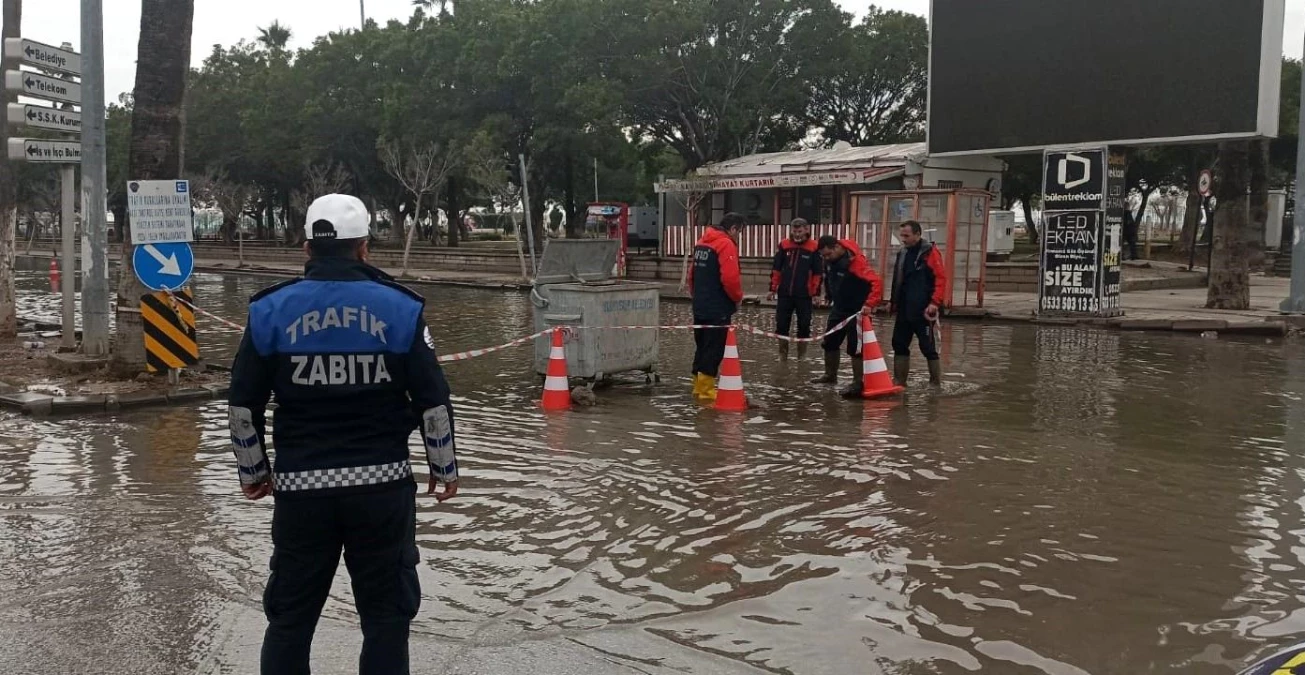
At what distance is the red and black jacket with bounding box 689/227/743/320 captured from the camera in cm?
1014

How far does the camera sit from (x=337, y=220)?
3379 mm

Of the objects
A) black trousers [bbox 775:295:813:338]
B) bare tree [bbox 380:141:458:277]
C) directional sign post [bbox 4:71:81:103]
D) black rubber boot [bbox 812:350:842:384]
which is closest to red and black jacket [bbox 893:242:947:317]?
black rubber boot [bbox 812:350:842:384]

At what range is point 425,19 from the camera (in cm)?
4412

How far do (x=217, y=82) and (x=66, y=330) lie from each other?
44.5m

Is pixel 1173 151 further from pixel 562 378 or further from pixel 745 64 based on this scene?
pixel 562 378

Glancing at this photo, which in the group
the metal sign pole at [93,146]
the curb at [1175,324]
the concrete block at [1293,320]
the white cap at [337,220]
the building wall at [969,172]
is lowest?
the curb at [1175,324]

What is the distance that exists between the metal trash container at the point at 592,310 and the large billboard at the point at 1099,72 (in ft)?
37.3

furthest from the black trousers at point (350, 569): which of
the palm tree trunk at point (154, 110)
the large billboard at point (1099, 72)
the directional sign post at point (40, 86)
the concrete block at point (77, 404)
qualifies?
the large billboard at point (1099, 72)

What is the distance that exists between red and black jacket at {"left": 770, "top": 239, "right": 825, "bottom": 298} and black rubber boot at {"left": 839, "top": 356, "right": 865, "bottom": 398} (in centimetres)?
208

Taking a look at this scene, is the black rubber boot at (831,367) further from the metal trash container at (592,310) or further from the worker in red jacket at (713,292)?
the metal trash container at (592,310)

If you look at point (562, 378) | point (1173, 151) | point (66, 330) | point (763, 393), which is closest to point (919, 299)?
point (763, 393)

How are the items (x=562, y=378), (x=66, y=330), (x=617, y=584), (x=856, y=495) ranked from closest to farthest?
(x=617, y=584) → (x=856, y=495) → (x=562, y=378) → (x=66, y=330)

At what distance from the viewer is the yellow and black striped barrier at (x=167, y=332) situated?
10172 mm

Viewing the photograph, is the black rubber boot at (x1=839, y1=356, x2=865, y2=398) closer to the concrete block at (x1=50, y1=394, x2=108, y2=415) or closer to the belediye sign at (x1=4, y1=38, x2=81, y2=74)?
the concrete block at (x1=50, y1=394, x2=108, y2=415)
